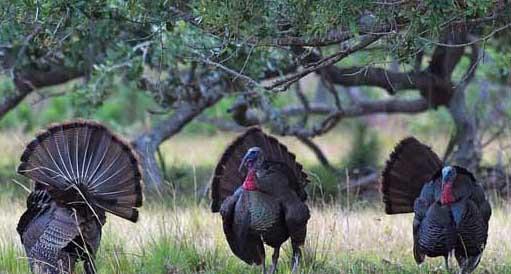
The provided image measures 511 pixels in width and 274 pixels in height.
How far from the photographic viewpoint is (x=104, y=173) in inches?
253

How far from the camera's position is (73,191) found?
6.31 metres

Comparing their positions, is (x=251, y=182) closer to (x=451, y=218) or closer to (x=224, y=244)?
(x=224, y=244)

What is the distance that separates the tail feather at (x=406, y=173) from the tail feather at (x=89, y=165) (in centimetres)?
169

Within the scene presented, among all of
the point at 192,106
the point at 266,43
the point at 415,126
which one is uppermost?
the point at 266,43

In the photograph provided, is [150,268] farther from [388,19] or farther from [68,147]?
[388,19]

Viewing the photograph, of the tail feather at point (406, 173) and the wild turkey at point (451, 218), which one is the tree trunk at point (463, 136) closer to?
the tail feather at point (406, 173)

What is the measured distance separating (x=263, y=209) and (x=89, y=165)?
1.05m

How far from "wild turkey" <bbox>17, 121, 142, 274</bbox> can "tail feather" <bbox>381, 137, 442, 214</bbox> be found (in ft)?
5.56

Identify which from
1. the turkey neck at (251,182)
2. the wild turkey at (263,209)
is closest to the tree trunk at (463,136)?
the wild turkey at (263,209)

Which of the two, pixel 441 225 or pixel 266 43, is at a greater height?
pixel 266 43

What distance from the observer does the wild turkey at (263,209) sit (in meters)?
6.44

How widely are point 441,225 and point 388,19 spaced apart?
5.09 ft

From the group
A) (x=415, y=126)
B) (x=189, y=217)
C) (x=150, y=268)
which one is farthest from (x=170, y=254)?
(x=415, y=126)

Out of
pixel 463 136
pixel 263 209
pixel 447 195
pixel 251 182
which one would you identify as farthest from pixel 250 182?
pixel 463 136
